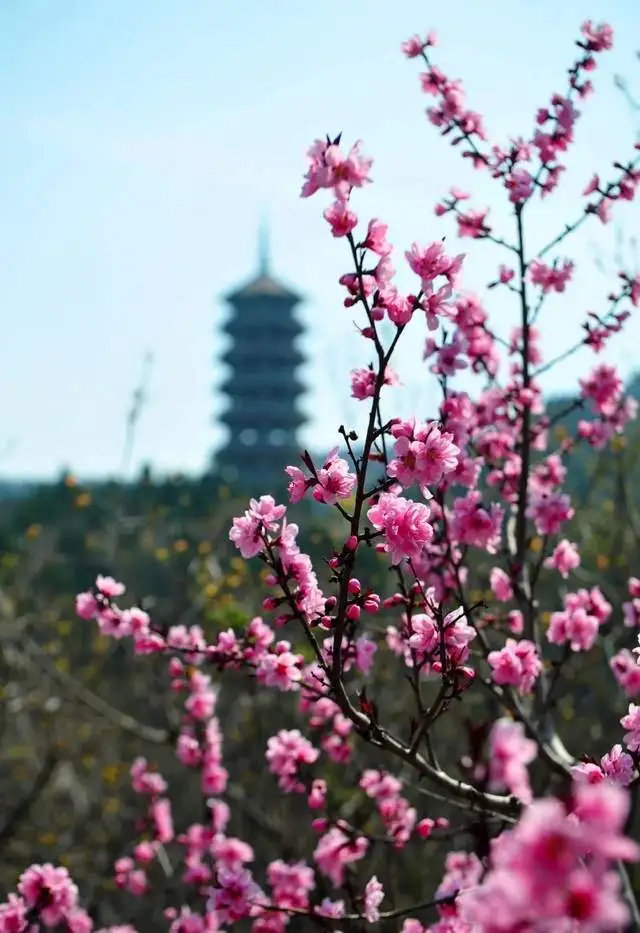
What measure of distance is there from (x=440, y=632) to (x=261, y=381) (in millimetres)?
38017

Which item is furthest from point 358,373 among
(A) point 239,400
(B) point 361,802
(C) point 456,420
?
(A) point 239,400

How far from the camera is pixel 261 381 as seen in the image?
40.1 m

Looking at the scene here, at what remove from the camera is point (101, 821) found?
12.5 m

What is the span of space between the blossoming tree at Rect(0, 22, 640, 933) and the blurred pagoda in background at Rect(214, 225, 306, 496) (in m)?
34.1

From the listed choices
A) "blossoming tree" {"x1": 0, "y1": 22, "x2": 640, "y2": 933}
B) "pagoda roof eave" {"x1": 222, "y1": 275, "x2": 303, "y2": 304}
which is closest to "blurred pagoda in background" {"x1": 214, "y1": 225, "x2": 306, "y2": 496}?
"pagoda roof eave" {"x1": 222, "y1": 275, "x2": 303, "y2": 304}

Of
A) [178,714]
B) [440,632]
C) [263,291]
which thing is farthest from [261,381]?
[440,632]

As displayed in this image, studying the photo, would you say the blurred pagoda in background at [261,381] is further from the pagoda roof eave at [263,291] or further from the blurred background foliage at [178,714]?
the blurred background foliage at [178,714]

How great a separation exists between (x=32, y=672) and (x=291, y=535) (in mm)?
10558

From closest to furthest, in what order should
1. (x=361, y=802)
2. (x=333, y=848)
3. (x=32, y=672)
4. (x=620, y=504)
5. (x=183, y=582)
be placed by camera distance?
1. (x=333, y=848)
2. (x=361, y=802)
3. (x=620, y=504)
4. (x=183, y=582)
5. (x=32, y=672)

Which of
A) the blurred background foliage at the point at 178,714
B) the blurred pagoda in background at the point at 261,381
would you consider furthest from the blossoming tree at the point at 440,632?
the blurred pagoda in background at the point at 261,381

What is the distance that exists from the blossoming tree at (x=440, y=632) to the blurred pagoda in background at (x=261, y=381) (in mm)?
34080

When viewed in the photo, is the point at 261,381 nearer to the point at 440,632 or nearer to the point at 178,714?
the point at 178,714

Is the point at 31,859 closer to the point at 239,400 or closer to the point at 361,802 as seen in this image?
the point at 361,802

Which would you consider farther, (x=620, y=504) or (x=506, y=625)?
(x=620, y=504)
